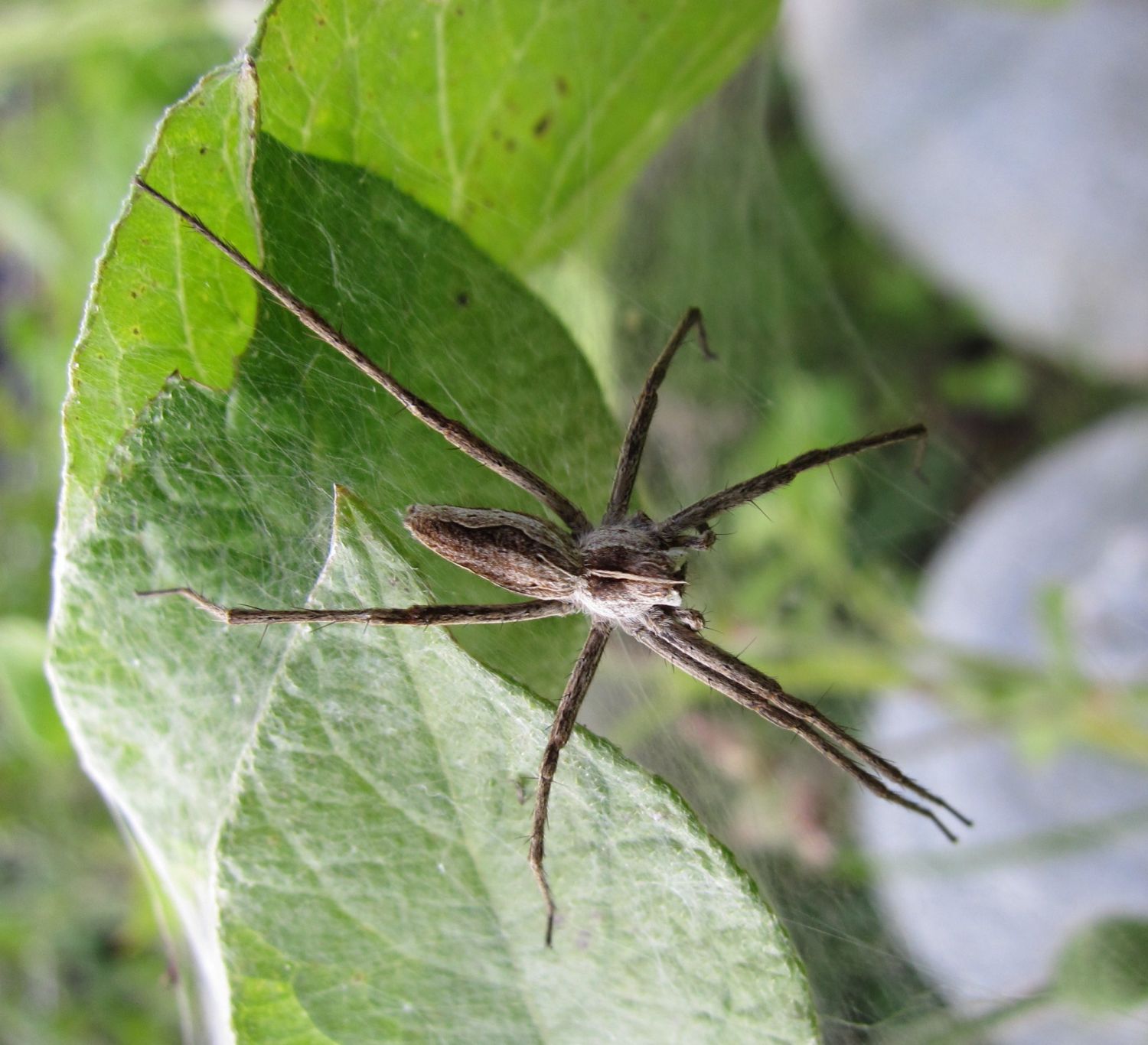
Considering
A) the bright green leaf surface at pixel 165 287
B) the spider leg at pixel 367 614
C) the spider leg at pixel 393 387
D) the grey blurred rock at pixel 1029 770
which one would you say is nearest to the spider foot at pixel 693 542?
the spider leg at pixel 393 387

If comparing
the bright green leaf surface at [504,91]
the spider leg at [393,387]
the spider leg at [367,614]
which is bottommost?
the spider leg at [367,614]

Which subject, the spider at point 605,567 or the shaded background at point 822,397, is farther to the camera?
the shaded background at point 822,397

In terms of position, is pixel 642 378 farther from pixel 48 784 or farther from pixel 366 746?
pixel 48 784

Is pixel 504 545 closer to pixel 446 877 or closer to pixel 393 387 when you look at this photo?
→ pixel 393 387

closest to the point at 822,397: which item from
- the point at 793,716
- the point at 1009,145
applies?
the point at 1009,145

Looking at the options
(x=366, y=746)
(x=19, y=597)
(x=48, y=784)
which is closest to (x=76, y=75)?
(x=19, y=597)

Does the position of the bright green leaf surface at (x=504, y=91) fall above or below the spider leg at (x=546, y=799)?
above

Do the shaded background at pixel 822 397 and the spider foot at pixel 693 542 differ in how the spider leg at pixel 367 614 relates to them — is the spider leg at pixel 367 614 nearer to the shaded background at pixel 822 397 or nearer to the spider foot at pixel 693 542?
the shaded background at pixel 822 397
